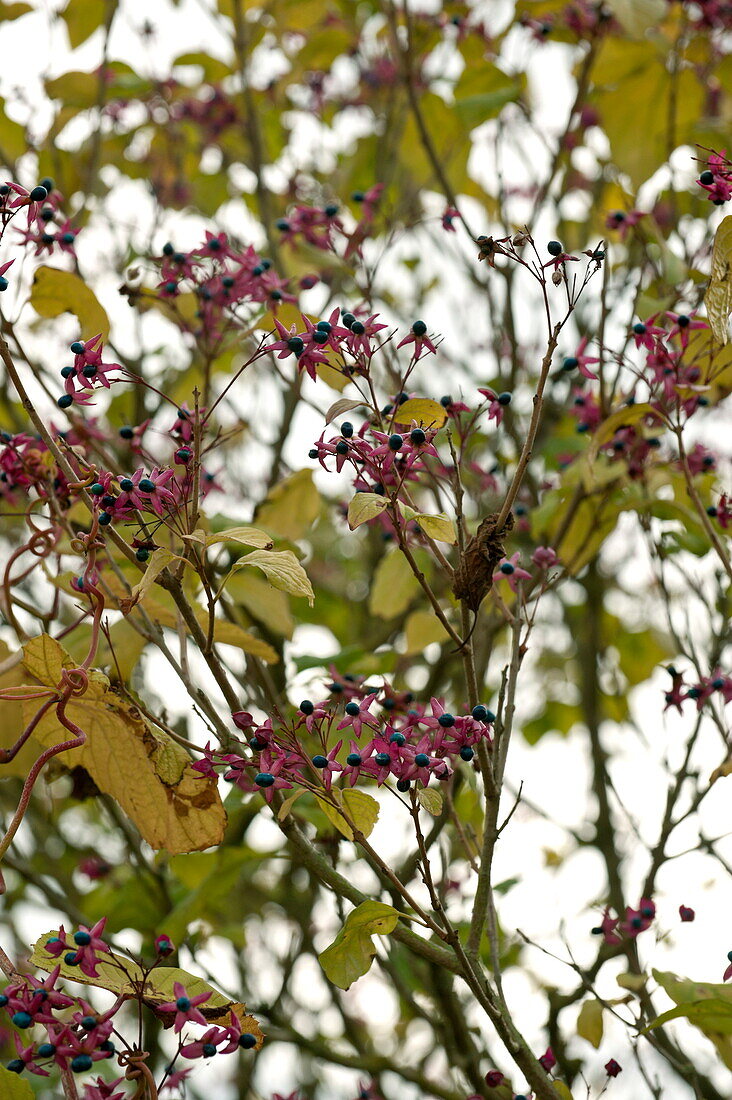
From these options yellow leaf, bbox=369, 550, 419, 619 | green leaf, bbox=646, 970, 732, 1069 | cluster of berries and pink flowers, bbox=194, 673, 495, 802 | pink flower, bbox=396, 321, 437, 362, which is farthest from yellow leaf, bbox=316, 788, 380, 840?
→ yellow leaf, bbox=369, 550, 419, 619

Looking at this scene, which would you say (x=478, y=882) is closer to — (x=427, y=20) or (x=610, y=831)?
(x=610, y=831)

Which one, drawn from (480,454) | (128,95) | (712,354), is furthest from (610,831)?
(128,95)

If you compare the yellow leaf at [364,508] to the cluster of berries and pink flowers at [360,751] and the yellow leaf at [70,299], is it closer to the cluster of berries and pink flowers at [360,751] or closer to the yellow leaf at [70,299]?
the cluster of berries and pink flowers at [360,751]

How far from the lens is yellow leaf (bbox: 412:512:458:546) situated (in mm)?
1635

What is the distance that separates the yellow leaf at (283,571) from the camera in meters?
1.56

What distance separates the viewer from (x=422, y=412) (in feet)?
5.77

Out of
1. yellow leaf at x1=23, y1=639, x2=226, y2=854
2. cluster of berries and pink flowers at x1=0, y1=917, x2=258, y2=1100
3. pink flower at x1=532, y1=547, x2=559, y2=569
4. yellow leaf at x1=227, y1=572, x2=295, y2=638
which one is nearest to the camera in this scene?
cluster of berries and pink flowers at x1=0, y1=917, x2=258, y2=1100

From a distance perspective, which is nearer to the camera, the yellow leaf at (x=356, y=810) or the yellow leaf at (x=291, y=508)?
the yellow leaf at (x=356, y=810)

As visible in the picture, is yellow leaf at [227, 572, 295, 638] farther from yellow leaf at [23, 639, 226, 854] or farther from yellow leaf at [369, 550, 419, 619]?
yellow leaf at [23, 639, 226, 854]

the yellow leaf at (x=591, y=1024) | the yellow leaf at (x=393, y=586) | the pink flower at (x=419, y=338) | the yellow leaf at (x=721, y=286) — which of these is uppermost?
the yellow leaf at (x=393, y=586)

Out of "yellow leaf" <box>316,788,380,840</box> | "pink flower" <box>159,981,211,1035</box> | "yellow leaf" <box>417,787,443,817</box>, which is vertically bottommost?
"pink flower" <box>159,981,211,1035</box>

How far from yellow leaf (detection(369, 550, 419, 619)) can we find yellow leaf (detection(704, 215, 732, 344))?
1.00 m

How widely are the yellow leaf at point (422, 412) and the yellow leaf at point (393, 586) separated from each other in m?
0.75

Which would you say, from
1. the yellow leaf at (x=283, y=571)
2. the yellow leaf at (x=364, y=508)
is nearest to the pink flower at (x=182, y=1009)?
the yellow leaf at (x=283, y=571)
